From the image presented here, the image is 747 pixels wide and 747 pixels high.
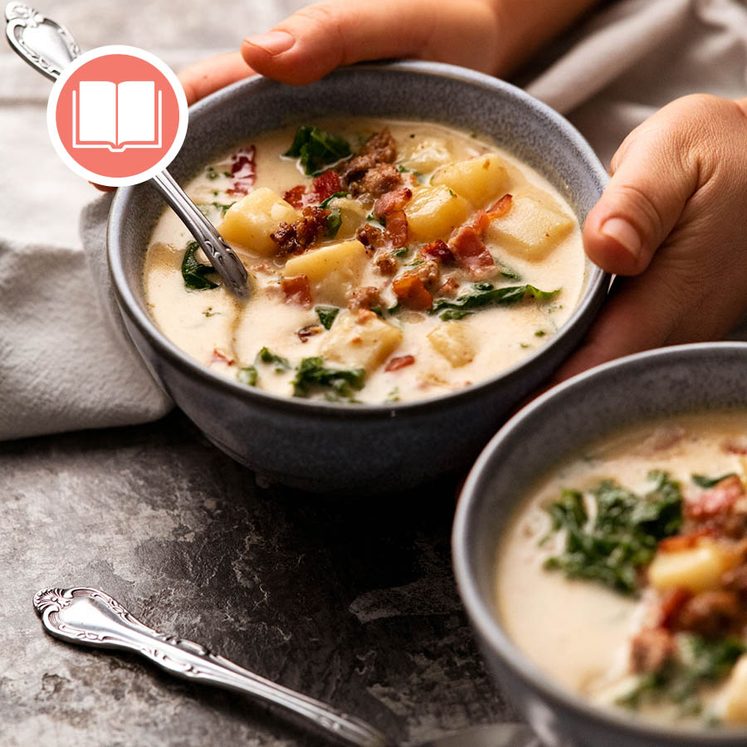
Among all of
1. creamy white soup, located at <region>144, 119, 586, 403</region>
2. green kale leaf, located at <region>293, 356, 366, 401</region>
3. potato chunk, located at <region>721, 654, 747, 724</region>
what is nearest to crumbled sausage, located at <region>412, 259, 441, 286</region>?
creamy white soup, located at <region>144, 119, 586, 403</region>

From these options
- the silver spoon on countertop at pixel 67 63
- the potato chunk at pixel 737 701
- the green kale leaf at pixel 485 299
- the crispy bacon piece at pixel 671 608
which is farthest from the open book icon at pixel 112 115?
the potato chunk at pixel 737 701

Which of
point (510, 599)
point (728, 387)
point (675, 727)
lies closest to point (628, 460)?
point (728, 387)

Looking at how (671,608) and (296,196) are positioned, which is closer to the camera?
(671,608)

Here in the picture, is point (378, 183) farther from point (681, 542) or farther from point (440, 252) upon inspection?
point (681, 542)

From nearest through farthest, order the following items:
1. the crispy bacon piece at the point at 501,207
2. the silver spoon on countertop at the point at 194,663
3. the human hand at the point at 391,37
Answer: the silver spoon on countertop at the point at 194,663
the crispy bacon piece at the point at 501,207
the human hand at the point at 391,37

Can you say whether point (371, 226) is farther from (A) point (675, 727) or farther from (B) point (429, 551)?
(A) point (675, 727)

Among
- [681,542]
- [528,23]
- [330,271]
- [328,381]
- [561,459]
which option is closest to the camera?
[681,542]

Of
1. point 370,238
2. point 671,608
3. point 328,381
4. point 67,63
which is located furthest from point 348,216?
point 671,608

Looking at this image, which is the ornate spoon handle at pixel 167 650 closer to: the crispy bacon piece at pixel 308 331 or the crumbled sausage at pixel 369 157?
the crispy bacon piece at pixel 308 331
